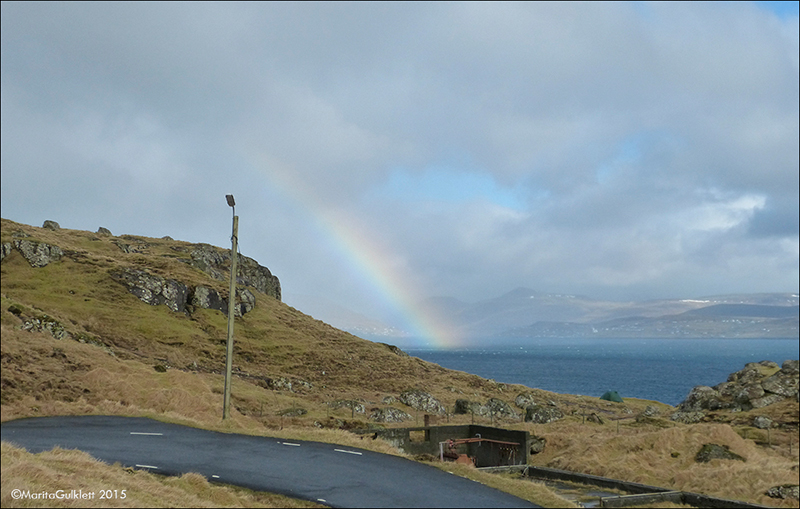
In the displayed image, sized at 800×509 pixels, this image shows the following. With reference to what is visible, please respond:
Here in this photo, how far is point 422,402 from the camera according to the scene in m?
65.6

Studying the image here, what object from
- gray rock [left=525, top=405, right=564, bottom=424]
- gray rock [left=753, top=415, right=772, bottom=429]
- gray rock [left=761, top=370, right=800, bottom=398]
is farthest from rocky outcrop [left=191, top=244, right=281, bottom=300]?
gray rock [left=753, top=415, right=772, bottom=429]

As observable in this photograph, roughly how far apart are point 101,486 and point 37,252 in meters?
20.6

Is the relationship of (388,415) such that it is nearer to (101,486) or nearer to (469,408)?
(469,408)

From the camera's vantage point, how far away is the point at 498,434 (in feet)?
121

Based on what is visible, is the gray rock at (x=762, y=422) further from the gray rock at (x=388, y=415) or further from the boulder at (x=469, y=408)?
the gray rock at (x=388, y=415)

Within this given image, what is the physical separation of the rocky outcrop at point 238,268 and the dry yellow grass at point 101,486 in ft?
331

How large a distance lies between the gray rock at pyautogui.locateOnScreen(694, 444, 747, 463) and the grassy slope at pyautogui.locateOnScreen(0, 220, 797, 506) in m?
0.70

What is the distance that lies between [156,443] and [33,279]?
1067cm

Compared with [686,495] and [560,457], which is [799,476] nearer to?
[686,495]

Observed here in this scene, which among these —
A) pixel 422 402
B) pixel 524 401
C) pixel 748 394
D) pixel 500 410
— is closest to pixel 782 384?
pixel 748 394

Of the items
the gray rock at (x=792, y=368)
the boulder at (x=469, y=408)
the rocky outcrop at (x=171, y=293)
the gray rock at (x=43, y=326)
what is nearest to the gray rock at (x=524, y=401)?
the boulder at (x=469, y=408)

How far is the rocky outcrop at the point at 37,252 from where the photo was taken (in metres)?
25.8

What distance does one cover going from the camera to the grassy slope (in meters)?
23.4

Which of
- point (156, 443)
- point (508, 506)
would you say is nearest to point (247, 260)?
point (156, 443)
